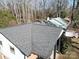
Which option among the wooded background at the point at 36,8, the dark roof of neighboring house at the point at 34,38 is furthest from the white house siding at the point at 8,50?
the wooded background at the point at 36,8

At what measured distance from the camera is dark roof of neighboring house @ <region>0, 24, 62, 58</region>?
1626 cm

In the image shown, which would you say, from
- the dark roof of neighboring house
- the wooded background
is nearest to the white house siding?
the dark roof of neighboring house

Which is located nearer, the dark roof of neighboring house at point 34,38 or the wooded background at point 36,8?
the dark roof of neighboring house at point 34,38

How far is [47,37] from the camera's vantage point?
19266mm

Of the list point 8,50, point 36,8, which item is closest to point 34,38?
point 8,50

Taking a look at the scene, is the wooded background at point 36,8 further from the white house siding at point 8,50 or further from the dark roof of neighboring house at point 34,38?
the white house siding at point 8,50

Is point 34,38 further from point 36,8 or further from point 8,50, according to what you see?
point 36,8

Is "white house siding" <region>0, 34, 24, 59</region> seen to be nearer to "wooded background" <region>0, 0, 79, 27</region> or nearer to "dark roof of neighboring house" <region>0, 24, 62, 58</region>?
"dark roof of neighboring house" <region>0, 24, 62, 58</region>

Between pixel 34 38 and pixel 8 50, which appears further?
pixel 34 38

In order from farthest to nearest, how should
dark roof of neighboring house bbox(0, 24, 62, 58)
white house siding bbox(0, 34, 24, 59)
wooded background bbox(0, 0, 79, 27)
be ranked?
wooded background bbox(0, 0, 79, 27) < white house siding bbox(0, 34, 24, 59) < dark roof of neighboring house bbox(0, 24, 62, 58)

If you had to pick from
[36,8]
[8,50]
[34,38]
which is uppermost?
[36,8]

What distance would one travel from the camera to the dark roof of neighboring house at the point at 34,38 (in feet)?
53.3

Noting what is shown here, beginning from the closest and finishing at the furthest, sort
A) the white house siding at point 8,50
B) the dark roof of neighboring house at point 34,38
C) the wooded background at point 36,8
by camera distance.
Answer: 1. the dark roof of neighboring house at point 34,38
2. the white house siding at point 8,50
3. the wooded background at point 36,8

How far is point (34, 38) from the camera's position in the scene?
18.9 m
